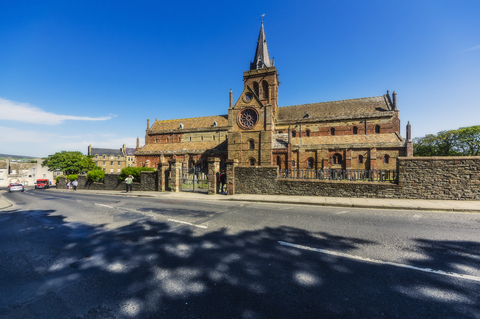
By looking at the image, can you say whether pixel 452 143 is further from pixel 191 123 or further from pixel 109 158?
pixel 109 158

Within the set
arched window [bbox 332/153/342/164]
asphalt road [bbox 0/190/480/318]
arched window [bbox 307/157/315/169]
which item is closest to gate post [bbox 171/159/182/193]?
asphalt road [bbox 0/190/480/318]

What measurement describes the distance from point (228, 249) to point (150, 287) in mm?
1746

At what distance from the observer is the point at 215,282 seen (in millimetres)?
3078

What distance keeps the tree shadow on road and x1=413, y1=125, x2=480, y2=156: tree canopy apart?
52874mm

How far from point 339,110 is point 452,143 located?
94.2 feet

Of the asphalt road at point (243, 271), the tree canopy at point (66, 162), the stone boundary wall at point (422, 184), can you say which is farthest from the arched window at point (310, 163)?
the tree canopy at point (66, 162)

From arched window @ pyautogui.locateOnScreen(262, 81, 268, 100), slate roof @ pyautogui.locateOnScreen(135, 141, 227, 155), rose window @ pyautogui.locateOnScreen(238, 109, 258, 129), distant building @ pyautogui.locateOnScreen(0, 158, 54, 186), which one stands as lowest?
distant building @ pyautogui.locateOnScreen(0, 158, 54, 186)

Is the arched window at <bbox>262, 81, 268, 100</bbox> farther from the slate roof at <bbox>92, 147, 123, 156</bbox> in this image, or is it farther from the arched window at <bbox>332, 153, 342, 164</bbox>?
the slate roof at <bbox>92, 147, 123, 156</bbox>

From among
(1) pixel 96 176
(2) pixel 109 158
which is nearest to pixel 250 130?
(1) pixel 96 176

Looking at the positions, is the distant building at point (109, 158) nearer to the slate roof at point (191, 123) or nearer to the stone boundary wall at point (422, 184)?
the slate roof at point (191, 123)

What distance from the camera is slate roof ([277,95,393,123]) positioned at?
31.1 m

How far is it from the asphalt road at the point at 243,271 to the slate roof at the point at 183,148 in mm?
27301

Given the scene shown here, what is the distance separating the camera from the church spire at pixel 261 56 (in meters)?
35.3

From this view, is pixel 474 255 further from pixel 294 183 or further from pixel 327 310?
pixel 294 183
